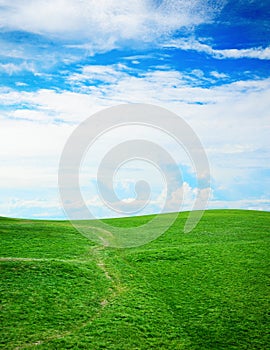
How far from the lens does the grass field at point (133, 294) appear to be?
20.8m

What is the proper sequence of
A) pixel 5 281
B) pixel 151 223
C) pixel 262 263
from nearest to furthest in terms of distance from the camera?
pixel 5 281, pixel 262 263, pixel 151 223

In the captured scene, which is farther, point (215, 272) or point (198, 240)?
point (198, 240)

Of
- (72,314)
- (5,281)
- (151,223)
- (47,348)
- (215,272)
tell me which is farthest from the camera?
(151,223)

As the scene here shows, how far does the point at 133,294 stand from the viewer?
2661cm

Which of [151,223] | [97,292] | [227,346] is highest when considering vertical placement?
[151,223]

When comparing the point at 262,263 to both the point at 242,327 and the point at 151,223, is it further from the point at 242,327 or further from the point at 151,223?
the point at 151,223

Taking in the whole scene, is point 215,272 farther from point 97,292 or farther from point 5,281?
point 5,281

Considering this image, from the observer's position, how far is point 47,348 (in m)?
18.7

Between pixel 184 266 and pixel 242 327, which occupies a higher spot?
pixel 184 266

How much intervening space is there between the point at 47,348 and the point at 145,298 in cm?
940

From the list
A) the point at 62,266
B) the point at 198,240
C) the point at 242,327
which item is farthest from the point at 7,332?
the point at 198,240

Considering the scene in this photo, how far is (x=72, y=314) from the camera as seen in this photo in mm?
22625

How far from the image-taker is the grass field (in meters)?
20.8

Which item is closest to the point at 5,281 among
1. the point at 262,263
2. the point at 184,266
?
the point at 184,266
